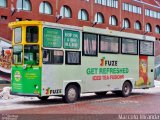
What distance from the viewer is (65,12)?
53.4 metres

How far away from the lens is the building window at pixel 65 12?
5289 cm

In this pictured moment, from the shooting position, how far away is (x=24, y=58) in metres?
17.5

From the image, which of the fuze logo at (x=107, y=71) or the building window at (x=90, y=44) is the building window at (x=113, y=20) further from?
the building window at (x=90, y=44)

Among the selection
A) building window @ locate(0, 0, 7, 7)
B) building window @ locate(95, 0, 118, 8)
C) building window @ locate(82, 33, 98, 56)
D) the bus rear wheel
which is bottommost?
the bus rear wheel

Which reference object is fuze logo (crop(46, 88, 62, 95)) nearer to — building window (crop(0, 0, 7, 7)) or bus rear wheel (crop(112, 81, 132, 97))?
bus rear wheel (crop(112, 81, 132, 97))

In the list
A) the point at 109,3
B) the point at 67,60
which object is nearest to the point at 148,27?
the point at 109,3

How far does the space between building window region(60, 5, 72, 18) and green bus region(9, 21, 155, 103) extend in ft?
101

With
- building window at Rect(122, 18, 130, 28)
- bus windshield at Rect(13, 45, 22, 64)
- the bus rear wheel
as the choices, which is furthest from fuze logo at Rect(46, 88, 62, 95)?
building window at Rect(122, 18, 130, 28)

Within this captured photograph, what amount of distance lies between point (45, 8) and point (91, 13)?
9899 mm

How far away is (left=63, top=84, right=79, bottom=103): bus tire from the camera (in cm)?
1808

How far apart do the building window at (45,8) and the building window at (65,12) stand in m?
2.48

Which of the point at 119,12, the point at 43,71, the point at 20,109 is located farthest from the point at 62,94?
the point at 119,12

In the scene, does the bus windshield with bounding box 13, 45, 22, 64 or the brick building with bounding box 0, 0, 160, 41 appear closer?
the bus windshield with bounding box 13, 45, 22, 64

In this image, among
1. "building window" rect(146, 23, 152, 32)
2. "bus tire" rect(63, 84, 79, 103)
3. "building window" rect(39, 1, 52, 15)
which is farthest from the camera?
"building window" rect(146, 23, 152, 32)
